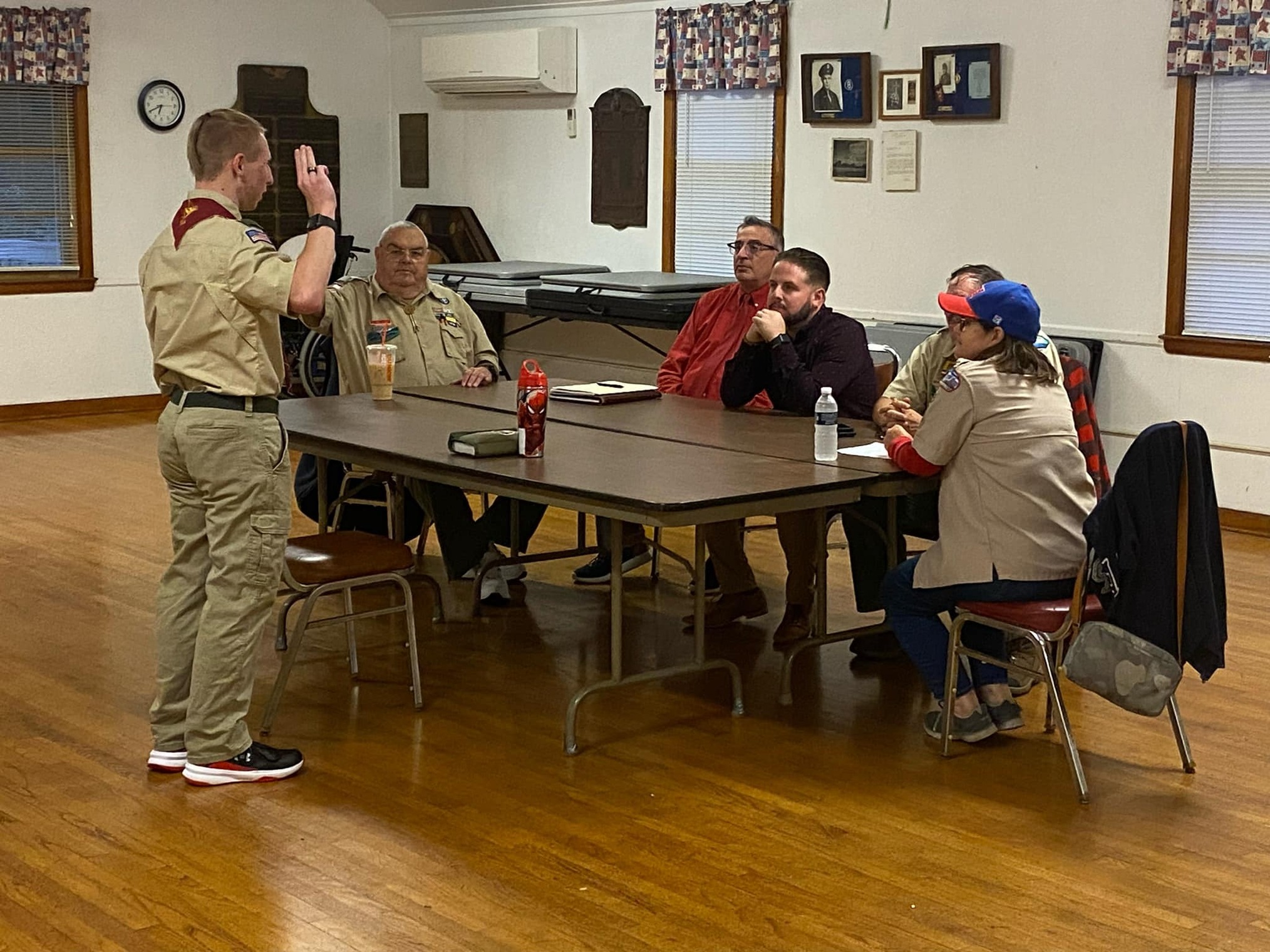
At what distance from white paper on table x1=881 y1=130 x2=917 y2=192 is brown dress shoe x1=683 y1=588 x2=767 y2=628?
2914 mm

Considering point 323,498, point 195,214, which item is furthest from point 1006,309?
point 323,498

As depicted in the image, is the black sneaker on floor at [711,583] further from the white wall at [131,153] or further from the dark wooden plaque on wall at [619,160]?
the white wall at [131,153]

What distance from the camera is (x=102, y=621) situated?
198 inches

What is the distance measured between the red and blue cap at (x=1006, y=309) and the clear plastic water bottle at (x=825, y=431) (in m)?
0.45

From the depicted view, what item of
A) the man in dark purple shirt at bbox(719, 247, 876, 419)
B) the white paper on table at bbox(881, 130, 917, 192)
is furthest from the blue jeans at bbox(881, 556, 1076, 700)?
the white paper on table at bbox(881, 130, 917, 192)

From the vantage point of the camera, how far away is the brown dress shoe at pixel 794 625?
4773 millimetres

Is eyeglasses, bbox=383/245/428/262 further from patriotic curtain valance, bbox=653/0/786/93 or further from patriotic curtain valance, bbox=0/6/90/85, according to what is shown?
patriotic curtain valance, bbox=0/6/90/85

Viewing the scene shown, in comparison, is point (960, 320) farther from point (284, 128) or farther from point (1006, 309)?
point (284, 128)

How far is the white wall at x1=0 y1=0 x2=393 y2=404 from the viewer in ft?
30.1

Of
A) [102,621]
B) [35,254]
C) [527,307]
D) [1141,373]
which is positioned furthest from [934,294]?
[35,254]

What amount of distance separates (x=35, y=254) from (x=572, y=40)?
3.12 m

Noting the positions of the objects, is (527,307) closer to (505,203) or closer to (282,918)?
(505,203)

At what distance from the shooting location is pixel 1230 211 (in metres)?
6.43

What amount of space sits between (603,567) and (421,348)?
3.08ft
